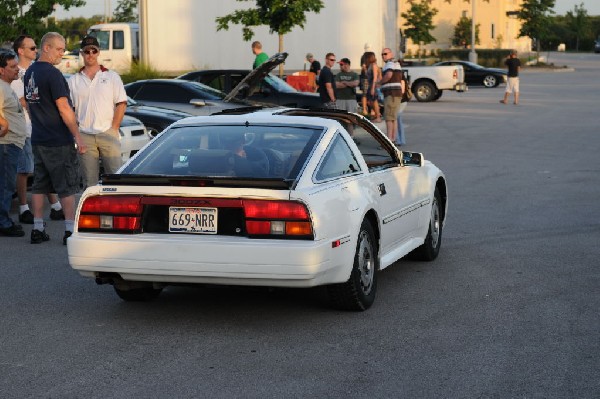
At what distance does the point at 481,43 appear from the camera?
108m

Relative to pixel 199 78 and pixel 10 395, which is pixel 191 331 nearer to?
pixel 10 395

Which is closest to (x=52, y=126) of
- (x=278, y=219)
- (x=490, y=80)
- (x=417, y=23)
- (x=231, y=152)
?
(x=231, y=152)

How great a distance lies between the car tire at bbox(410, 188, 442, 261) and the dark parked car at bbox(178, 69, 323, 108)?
1260 cm

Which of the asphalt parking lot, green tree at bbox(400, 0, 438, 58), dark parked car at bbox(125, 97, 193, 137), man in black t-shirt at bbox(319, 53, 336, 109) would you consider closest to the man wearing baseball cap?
man in black t-shirt at bbox(319, 53, 336, 109)

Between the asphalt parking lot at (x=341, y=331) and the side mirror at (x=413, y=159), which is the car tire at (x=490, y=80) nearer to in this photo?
the asphalt parking lot at (x=341, y=331)

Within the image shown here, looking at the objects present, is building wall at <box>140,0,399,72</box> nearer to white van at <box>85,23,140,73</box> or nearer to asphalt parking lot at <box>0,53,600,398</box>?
A: white van at <box>85,23,140,73</box>

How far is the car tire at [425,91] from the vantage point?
41188 millimetres

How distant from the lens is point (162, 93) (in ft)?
69.8

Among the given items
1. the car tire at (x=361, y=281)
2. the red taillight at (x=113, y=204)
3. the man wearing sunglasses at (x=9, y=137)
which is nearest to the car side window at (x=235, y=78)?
the man wearing sunglasses at (x=9, y=137)

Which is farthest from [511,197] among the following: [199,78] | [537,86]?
[537,86]

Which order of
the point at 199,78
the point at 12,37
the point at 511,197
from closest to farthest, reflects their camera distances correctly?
the point at 511,197 < the point at 199,78 < the point at 12,37

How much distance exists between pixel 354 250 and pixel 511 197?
7194 mm

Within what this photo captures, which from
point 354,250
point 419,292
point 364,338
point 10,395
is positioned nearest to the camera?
point 10,395

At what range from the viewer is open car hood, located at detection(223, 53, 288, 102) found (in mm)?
20641
